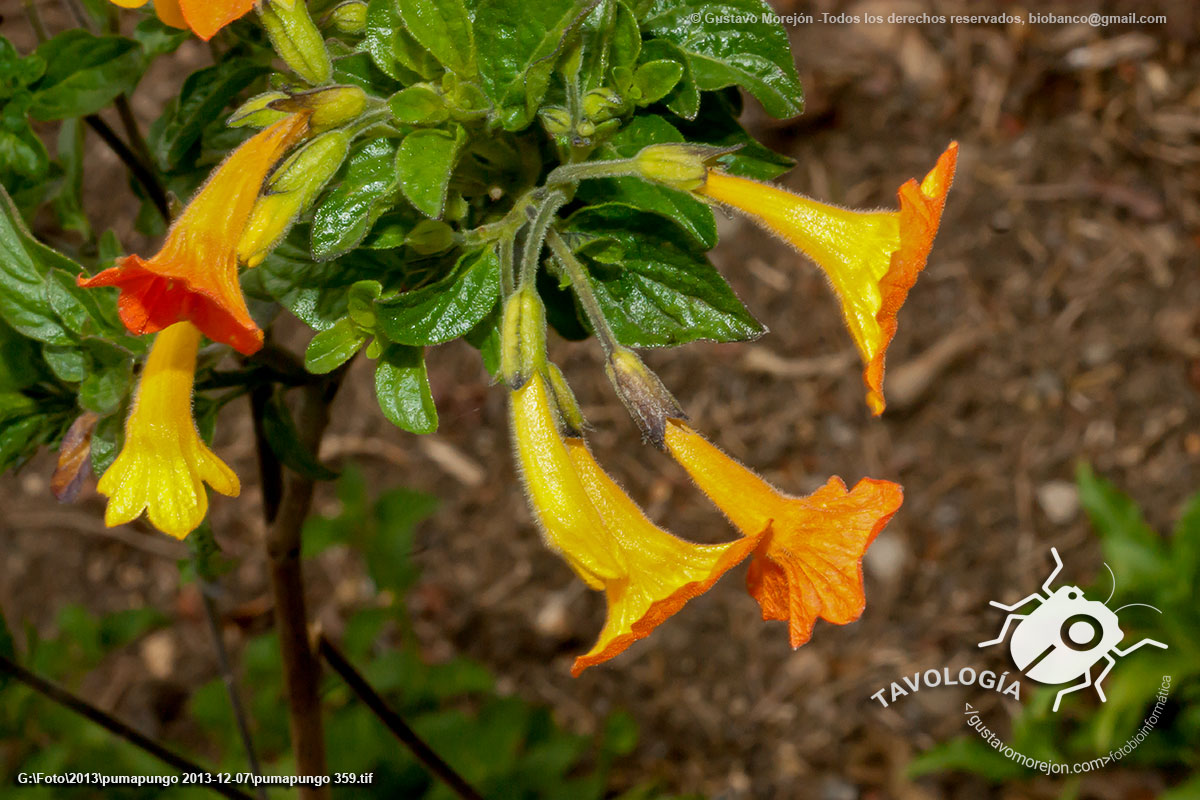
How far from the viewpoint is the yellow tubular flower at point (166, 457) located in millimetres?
850

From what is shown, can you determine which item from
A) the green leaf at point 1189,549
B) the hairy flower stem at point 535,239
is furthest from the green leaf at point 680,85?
the green leaf at point 1189,549

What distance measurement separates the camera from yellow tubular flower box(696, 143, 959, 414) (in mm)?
794

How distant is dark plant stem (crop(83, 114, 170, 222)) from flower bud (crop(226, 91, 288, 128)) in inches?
14.5

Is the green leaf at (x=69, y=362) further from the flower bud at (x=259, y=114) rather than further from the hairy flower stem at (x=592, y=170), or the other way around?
the hairy flower stem at (x=592, y=170)

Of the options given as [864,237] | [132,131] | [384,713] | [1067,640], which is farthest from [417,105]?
[1067,640]

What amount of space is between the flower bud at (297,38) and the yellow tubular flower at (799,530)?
0.40 metres

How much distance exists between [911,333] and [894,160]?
515mm

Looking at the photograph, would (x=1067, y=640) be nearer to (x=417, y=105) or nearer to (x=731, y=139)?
(x=731, y=139)

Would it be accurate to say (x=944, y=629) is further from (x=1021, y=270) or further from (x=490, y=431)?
(x=490, y=431)

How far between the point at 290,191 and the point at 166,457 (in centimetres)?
24

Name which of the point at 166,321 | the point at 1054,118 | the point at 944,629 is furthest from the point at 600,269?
the point at 1054,118

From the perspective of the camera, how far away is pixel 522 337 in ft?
2.73

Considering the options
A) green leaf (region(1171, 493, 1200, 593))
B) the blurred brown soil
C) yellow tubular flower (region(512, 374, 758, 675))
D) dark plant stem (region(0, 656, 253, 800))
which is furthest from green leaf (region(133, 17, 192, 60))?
green leaf (region(1171, 493, 1200, 593))

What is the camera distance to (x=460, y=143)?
0.81 meters
